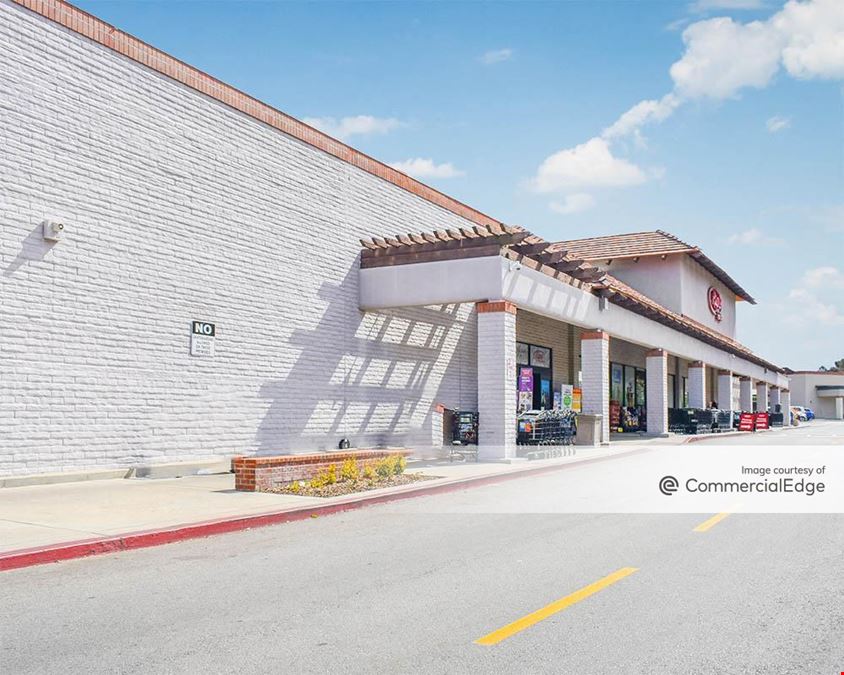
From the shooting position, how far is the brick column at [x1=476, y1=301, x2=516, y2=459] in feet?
62.1

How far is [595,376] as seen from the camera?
25938mm

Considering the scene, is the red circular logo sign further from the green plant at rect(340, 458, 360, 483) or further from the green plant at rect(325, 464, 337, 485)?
the green plant at rect(325, 464, 337, 485)

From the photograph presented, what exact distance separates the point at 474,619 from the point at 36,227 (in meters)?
10.7

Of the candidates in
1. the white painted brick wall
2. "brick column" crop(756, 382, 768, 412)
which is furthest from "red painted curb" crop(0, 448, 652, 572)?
"brick column" crop(756, 382, 768, 412)

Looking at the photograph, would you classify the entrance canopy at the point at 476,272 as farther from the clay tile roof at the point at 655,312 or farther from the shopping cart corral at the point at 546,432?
the shopping cart corral at the point at 546,432

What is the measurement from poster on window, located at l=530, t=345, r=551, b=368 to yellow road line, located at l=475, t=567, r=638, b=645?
22.9m

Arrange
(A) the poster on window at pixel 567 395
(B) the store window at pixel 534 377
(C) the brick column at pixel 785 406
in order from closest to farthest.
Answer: (B) the store window at pixel 534 377, (A) the poster on window at pixel 567 395, (C) the brick column at pixel 785 406


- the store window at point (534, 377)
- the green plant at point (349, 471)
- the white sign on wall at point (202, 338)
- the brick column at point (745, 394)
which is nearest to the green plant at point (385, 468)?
the green plant at point (349, 471)

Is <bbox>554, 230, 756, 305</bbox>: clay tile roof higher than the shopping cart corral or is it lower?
higher

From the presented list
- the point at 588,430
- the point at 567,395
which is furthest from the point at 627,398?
the point at 588,430

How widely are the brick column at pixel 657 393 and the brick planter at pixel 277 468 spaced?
810 inches

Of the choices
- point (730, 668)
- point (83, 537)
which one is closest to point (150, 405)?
point (83, 537)

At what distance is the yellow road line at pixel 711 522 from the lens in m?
9.69

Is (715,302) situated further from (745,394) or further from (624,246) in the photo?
(624,246)
